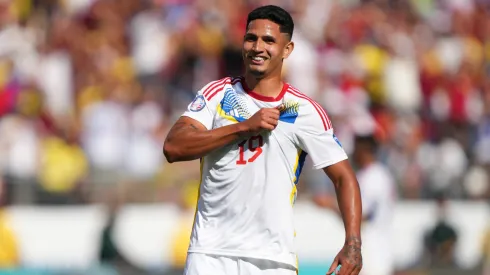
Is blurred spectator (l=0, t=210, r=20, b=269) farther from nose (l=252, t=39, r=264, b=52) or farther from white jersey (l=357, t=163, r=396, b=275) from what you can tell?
nose (l=252, t=39, r=264, b=52)

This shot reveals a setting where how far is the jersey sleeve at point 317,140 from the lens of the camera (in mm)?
6738

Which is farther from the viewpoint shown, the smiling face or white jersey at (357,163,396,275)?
white jersey at (357,163,396,275)

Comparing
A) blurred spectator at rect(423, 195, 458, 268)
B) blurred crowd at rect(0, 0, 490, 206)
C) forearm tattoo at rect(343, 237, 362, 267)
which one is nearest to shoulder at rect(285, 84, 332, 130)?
forearm tattoo at rect(343, 237, 362, 267)

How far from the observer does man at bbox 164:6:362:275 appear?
6.63 meters

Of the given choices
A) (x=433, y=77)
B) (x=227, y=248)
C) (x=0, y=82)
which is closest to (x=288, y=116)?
(x=227, y=248)

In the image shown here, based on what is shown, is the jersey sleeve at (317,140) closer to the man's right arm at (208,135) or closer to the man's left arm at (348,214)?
the man's left arm at (348,214)

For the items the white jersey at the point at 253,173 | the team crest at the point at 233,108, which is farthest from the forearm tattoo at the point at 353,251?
the team crest at the point at 233,108

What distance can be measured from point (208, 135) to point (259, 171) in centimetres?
47

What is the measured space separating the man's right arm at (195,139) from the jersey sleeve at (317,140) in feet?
1.84

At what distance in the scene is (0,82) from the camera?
14297mm

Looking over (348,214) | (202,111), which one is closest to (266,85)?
(202,111)

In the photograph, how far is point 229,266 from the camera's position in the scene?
21.7 ft

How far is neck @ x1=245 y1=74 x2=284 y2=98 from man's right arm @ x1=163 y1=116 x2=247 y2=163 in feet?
1.52

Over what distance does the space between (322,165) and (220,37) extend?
9026 millimetres
